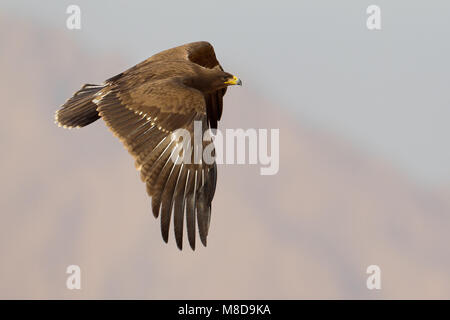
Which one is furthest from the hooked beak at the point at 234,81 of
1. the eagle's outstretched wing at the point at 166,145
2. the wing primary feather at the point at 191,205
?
the wing primary feather at the point at 191,205

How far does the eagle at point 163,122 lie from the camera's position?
9055mm

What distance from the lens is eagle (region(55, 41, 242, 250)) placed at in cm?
905

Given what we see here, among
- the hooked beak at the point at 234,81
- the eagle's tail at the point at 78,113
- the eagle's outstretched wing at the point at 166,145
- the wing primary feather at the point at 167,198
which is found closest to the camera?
the wing primary feather at the point at 167,198

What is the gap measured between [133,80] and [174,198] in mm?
2474

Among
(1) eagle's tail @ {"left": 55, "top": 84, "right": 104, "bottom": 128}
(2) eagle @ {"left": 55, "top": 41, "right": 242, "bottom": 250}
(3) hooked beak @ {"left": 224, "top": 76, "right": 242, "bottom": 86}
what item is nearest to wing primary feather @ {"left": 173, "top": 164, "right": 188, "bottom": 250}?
(2) eagle @ {"left": 55, "top": 41, "right": 242, "bottom": 250}

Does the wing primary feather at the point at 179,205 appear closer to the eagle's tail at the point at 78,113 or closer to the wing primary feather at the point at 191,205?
the wing primary feather at the point at 191,205

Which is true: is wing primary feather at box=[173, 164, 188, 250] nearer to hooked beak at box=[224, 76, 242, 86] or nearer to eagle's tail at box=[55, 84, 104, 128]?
eagle's tail at box=[55, 84, 104, 128]

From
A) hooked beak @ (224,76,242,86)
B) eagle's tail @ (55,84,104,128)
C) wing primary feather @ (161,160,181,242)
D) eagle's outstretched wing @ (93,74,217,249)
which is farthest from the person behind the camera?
hooked beak @ (224,76,242,86)

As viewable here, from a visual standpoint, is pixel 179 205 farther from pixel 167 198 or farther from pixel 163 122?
pixel 163 122

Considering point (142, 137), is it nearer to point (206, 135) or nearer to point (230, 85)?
point (206, 135)

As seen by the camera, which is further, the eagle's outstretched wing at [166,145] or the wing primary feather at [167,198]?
the eagle's outstretched wing at [166,145]

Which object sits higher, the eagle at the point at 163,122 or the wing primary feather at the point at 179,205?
the eagle at the point at 163,122

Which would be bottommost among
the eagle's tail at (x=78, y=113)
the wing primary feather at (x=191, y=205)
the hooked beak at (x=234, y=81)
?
the wing primary feather at (x=191, y=205)

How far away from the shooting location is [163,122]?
9.61 meters
